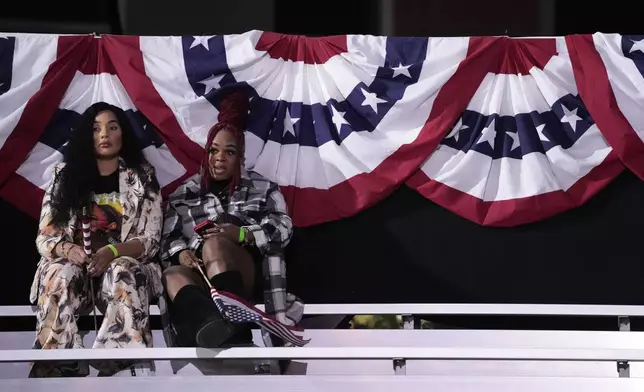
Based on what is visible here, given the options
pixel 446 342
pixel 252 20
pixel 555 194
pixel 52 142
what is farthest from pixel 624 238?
pixel 52 142

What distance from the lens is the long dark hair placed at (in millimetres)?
3709

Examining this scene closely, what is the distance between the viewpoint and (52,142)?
4312 mm

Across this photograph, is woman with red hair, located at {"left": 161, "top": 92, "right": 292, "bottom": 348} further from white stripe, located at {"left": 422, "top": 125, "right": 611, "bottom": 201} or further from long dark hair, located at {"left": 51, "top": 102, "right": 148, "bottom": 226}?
white stripe, located at {"left": 422, "top": 125, "right": 611, "bottom": 201}

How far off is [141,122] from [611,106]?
207 cm

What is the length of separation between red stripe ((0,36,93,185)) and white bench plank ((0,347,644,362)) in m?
1.40

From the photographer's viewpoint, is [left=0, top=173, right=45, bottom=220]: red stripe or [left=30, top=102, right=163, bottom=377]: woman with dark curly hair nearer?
[left=30, top=102, right=163, bottom=377]: woman with dark curly hair

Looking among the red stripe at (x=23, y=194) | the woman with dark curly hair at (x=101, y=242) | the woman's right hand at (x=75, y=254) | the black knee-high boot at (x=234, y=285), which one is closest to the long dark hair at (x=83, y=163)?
the woman with dark curly hair at (x=101, y=242)

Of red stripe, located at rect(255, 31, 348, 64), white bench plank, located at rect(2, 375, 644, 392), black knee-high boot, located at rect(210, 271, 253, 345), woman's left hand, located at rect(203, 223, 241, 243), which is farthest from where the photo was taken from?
red stripe, located at rect(255, 31, 348, 64)

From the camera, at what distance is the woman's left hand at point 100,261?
3484 millimetres

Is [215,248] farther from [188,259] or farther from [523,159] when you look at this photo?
[523,159]

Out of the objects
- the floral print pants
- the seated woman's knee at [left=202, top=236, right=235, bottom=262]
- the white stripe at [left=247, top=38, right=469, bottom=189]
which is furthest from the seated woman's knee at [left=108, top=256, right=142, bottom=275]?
the white stripe at [left=247, top=38, right=469, bottom=189]

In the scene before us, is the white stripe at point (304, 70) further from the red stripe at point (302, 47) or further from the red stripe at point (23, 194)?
the red stripe at point (23, 194)

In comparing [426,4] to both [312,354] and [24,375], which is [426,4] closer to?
[312,354]

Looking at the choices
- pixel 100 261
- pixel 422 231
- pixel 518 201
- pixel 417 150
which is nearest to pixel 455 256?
pixel 422 231
